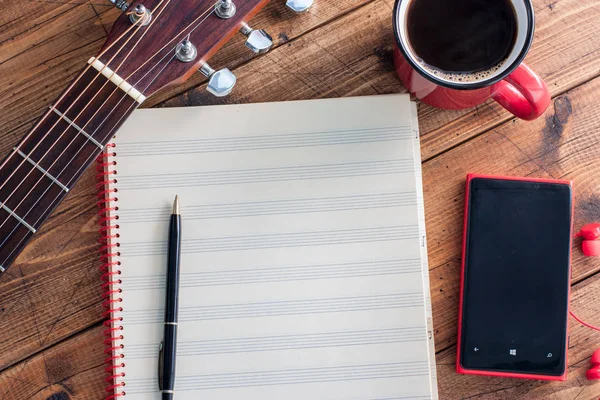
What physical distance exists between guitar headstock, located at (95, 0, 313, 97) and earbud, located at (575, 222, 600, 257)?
0.44 metres

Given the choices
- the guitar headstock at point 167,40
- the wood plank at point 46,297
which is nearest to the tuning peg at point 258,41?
the guitar headstock at point 167,40

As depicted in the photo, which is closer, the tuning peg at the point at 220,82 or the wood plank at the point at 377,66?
the tuning peg at the point at 220,82

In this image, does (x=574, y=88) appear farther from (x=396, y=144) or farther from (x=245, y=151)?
(x=245, y=151)

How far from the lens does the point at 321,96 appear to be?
72cm

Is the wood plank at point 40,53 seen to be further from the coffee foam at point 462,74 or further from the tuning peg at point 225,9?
the coffee foam at point 462,74

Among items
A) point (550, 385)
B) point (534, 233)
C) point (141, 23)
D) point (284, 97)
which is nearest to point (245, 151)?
point (284, 97)

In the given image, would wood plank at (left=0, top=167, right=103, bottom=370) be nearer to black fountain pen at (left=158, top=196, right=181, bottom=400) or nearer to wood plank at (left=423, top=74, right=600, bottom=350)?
black fountain pen at (left=158, top=196, right=181, bottom=400)

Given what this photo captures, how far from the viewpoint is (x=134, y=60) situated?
1.96 feet

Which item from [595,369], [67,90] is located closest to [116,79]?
[67,90]

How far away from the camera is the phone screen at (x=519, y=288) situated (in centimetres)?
69

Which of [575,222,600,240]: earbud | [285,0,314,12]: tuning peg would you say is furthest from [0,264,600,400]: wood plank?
[285,0,314,12]: tuning peg

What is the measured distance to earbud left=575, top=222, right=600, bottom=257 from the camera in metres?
0.70

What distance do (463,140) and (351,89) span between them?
0.15 meters

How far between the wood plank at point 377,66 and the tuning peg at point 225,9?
0.12m
